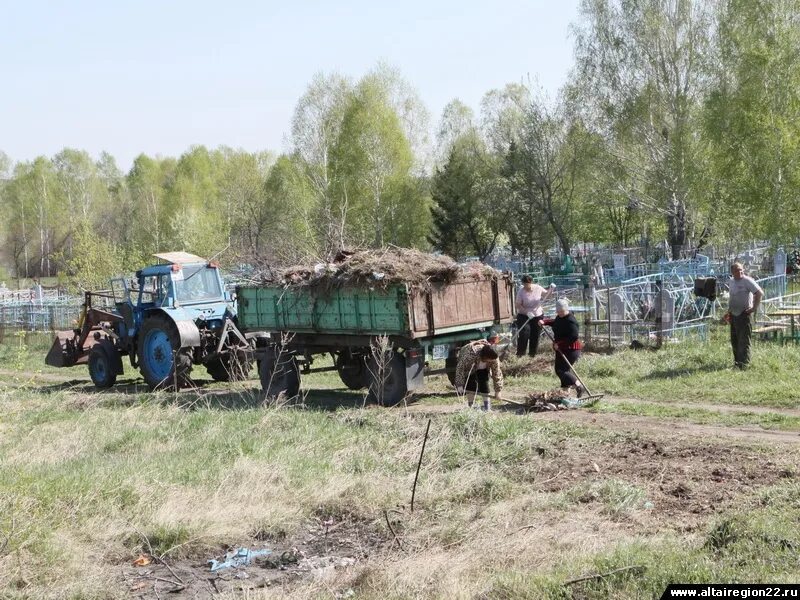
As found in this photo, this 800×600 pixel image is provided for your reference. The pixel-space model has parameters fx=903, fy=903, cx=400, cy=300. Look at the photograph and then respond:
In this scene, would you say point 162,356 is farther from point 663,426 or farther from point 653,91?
point 653,91

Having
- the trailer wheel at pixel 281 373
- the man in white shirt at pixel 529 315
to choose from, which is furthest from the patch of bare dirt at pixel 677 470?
the man in white shirt at pixel 529 315

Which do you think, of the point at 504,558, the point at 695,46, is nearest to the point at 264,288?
the point at 504,558

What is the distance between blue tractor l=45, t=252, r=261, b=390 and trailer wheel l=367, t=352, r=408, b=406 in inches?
132

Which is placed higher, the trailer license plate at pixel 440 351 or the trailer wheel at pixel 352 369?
the trailer license plate at pixel 440 351

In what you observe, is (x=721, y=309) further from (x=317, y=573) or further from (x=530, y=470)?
(x=317, y=573)

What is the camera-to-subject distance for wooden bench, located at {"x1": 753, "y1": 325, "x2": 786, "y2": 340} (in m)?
16.3

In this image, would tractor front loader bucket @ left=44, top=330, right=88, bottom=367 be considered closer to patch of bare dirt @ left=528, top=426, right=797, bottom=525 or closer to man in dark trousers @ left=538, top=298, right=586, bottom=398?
man in dark trousers @ left=538, top=298, right=586, bottom=398

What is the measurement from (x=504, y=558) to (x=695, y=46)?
32.9 m

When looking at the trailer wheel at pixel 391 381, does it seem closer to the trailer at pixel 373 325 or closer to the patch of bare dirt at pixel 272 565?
the trailer at pixel 373 325

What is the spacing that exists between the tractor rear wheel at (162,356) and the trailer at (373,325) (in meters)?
1.65

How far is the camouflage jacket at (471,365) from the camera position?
1235cm

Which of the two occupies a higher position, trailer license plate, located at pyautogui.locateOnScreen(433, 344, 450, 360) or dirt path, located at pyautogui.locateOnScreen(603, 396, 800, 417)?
trailer license plate, located at pyautogui.locateOnScreen(433, 344, 450, 360)

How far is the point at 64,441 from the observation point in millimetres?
11430

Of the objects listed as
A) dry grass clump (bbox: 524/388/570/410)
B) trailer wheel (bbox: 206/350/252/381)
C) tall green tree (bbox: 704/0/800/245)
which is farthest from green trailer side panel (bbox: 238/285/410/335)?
tall green tree (bbox: 704/0/800/245)
